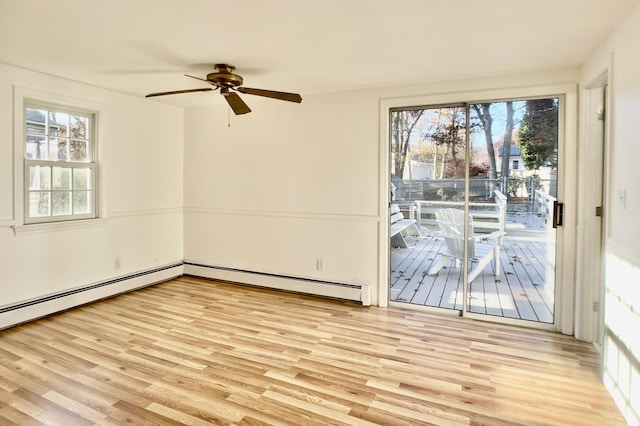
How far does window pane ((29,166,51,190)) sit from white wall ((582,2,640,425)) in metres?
4.70

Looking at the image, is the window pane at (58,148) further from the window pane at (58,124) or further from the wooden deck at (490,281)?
the wooden deck at (490,281)

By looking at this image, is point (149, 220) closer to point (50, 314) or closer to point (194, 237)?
point (194, 237)

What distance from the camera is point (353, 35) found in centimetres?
258

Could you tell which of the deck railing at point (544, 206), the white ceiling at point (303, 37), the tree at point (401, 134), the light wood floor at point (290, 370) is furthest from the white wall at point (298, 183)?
the deck railing at point (544, 206)

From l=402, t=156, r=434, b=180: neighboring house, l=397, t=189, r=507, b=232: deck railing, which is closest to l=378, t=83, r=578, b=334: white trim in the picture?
l=397, t=189, r=507, b=232: deck railing

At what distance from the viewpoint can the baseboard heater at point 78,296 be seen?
3340mm

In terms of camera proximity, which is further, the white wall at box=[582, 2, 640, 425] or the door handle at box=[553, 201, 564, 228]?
the door handle at box=[553, 201, 564, 228]

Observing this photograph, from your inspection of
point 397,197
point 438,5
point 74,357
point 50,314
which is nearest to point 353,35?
point 438,5

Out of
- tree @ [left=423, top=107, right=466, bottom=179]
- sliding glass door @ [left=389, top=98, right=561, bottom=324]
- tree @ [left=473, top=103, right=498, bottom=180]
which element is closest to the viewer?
sliding glass door @ [left=389, top=98, right=561, bottom=324]

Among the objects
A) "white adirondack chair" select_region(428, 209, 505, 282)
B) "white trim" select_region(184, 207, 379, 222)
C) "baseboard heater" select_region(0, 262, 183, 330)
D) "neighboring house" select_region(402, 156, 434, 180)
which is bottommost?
"baseboard heater" select_region(0, 262, 183, 330)

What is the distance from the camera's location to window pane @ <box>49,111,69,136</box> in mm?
3730

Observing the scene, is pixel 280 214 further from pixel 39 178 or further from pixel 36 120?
pixel 36 120

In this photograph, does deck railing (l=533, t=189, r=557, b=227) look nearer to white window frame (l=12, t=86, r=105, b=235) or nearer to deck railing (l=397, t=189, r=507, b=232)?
deck railing (l=397, t=189, r=507, b=232)

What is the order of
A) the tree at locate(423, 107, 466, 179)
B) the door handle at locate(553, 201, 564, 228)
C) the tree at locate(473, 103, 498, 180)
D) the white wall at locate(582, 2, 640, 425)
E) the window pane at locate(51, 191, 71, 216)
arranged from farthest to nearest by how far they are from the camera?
the window pane at locate(51, 191, 71, 216)
the tree at locate(423, 107, 466, 179)
the tree at locate(473, 103, 498, 180)
the door handle at locate(553, 201, 564, 228)
the white wall at locate(582, 2, 640, 425)
